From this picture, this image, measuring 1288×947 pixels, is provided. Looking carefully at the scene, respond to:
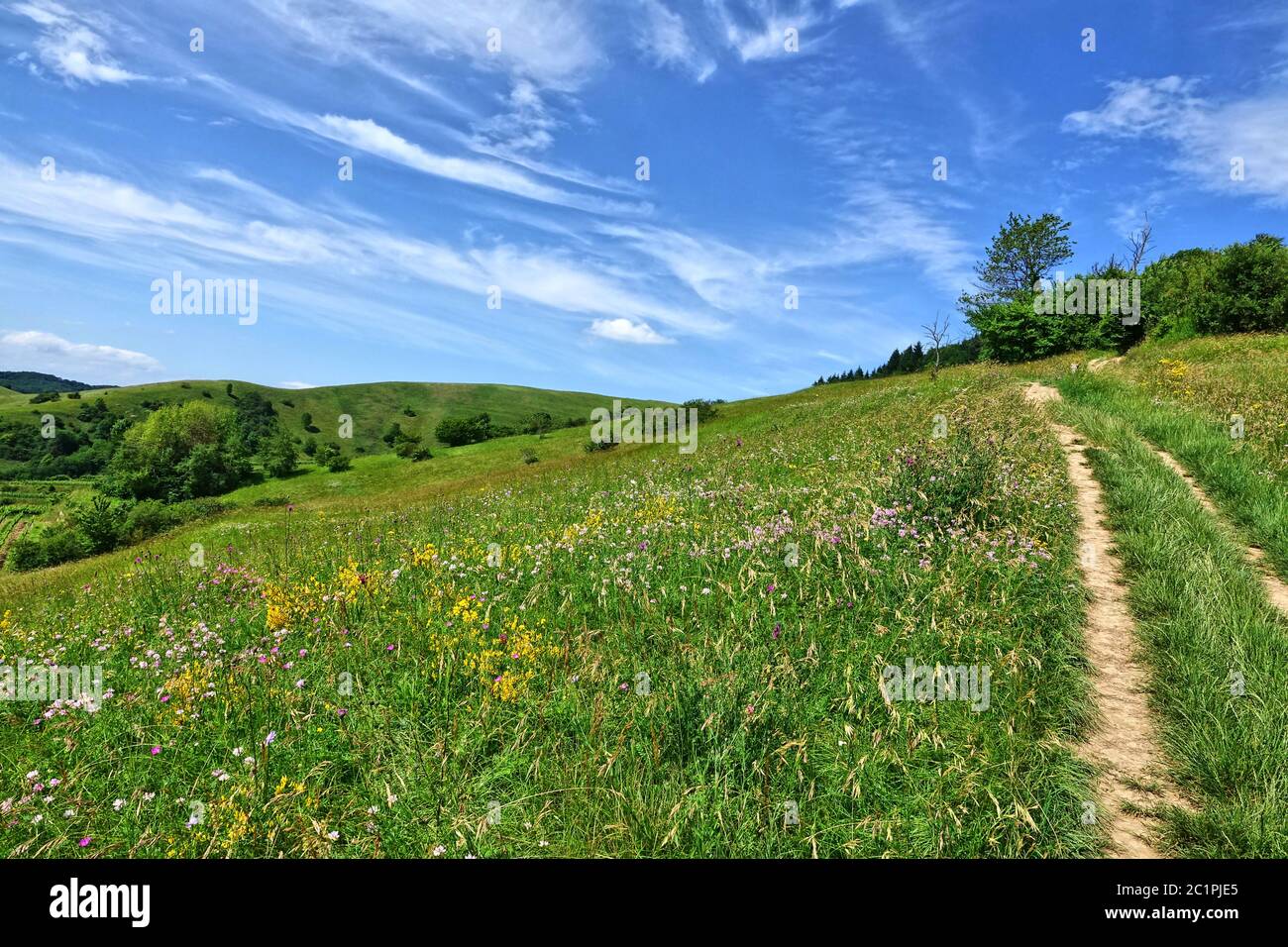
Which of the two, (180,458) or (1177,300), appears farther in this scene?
(180,458)

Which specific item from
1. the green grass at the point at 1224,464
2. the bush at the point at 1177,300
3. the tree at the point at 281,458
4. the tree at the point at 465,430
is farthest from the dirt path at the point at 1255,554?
the tree at the point at 465,430

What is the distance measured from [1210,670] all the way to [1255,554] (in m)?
4.63

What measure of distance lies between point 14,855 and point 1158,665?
27.2 ft

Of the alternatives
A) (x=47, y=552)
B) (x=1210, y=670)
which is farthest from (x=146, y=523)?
(x=1210, y=670)

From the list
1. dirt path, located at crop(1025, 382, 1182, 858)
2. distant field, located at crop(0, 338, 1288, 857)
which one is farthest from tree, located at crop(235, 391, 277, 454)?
dirt path, located at crop(1025, 382, 1182, 858)

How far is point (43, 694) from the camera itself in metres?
5.20

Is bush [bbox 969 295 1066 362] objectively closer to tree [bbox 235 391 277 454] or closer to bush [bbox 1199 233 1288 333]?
bush [bbox 1199 233 1288 333]

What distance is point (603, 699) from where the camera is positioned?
4254mm

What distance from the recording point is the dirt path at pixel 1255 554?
254 inches

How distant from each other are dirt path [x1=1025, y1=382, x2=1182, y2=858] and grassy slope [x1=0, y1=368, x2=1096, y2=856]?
20 cm

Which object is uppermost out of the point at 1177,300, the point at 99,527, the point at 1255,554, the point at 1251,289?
the point at 1177,300

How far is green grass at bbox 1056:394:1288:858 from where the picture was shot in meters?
3.33

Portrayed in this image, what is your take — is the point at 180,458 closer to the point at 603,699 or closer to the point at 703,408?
the point at 703,408
